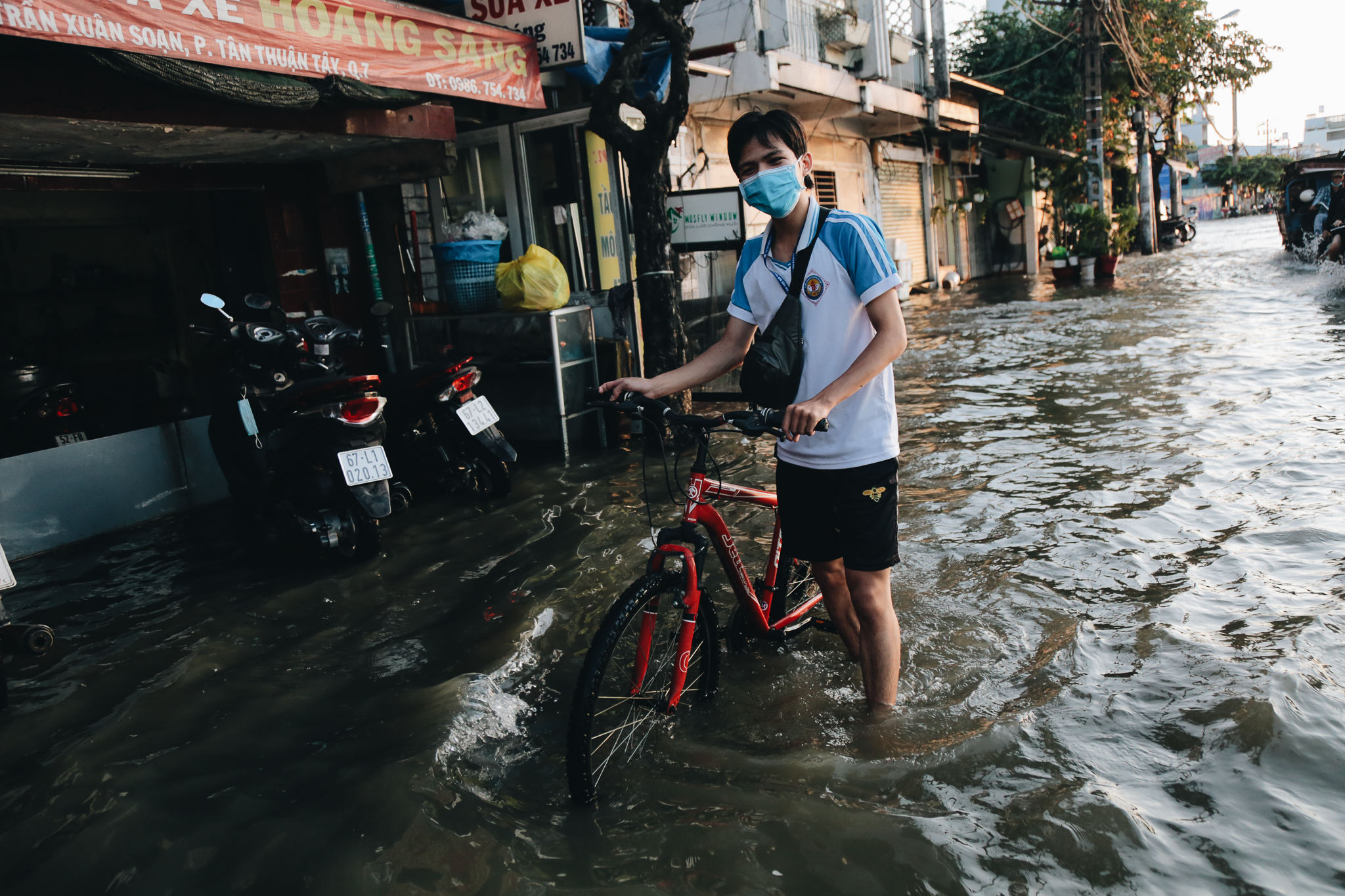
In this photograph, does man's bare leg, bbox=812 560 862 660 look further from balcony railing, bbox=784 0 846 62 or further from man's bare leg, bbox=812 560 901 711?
balcony railing, bbox=784 0 846 62

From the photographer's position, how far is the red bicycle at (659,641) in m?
2.58

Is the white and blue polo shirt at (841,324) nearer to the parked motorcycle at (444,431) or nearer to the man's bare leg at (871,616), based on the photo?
the man's bare leg at (871,616)

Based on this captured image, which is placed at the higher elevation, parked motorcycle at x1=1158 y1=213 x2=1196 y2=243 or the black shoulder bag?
parked motorcycle at x1=1158 y1=213 x2=1196 y2=243

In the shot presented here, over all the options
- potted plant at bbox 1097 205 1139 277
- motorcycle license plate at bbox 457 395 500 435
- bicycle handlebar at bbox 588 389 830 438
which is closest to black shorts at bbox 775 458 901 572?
bicycle handlebar at bbox 588 389 830 438

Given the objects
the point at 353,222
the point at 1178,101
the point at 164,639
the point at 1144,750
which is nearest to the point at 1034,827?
the point at 1144,750

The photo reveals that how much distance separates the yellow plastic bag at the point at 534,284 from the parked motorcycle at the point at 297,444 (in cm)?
197

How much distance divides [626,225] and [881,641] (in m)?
6.40

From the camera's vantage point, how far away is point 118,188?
657 centimetres

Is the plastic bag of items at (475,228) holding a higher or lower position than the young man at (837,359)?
higher

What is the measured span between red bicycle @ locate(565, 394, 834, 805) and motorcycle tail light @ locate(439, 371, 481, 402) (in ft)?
10.8

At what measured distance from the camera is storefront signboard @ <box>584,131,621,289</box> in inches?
332

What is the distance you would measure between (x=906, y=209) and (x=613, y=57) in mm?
14141

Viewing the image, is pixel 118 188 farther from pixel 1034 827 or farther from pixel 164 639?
pixel 1034 827

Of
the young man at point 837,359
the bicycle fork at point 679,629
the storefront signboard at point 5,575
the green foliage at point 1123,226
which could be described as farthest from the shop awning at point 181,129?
the green foliage at point 1123,226
